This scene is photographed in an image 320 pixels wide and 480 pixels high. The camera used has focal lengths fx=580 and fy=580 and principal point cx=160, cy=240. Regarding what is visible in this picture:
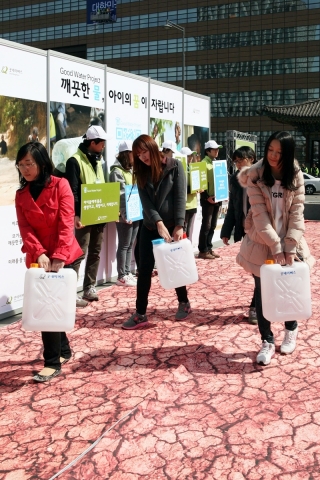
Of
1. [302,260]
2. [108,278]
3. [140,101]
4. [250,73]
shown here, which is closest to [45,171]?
[302,260]

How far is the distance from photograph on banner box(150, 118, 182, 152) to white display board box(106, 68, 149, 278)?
0.21 meters

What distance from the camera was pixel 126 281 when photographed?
693 centimetres

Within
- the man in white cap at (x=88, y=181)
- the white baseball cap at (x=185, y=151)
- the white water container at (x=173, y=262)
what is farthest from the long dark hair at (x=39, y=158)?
the white baseball cap at (x=185, y=151)

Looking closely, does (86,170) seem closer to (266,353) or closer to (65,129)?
(65,129)

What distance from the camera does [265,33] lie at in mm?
49719

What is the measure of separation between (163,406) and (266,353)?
1.00 meters

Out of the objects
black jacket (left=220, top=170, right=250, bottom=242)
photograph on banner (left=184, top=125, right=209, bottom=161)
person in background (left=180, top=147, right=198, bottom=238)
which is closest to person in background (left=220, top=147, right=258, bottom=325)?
black jacket (left=220, top=170, right=250, bottom=242)

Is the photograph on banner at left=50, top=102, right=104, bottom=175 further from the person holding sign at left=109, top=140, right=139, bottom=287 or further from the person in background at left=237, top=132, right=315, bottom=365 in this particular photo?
the person in background at left=237, top=132, right=315, bottom=365

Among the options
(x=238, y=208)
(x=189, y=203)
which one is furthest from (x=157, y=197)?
(x=189, y=203)

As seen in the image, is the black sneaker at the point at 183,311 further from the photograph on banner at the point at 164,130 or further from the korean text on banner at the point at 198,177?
the photograph on banner at the point at 164,130

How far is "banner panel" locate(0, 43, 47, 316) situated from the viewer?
213 inches

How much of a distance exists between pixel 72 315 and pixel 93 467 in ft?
3.73

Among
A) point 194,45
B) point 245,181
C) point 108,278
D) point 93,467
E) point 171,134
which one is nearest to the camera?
point 93,467

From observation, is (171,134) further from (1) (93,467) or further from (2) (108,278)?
(1) (93,467)
